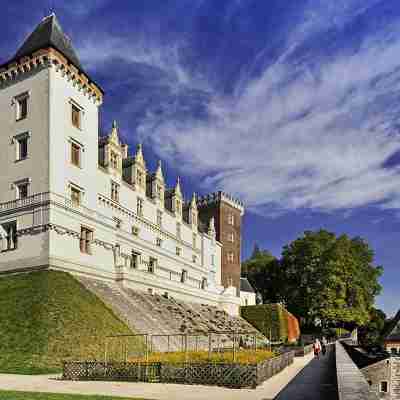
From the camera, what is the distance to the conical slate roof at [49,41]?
3438 centimetres

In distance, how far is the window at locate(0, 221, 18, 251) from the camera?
32719 mm

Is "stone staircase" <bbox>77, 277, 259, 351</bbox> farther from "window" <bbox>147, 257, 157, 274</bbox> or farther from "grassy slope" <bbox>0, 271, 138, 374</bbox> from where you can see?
"window" <bbox>147, 257, 157, 274</bbox>

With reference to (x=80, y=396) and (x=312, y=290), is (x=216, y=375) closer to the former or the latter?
(x=80, y=396)

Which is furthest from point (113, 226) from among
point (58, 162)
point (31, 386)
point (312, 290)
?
point (312, 290)

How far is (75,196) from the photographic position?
34.7 metres

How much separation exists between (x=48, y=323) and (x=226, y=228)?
47.6 m

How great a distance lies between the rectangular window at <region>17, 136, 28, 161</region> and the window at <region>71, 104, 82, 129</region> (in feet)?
12.5

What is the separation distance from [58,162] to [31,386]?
19216 mm

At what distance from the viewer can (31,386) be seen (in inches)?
656

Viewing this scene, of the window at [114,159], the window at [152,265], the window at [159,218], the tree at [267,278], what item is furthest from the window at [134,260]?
the tree at [267,278]

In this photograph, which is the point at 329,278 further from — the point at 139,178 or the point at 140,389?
the point at 140,389

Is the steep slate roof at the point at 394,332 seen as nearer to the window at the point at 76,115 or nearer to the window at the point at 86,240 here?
the window at the point at 86,240

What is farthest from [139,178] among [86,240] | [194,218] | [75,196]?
[194,218]

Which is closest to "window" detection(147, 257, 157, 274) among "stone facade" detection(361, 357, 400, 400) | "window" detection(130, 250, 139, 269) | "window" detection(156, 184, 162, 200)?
"window" detection(130, 250, 139, 269)
